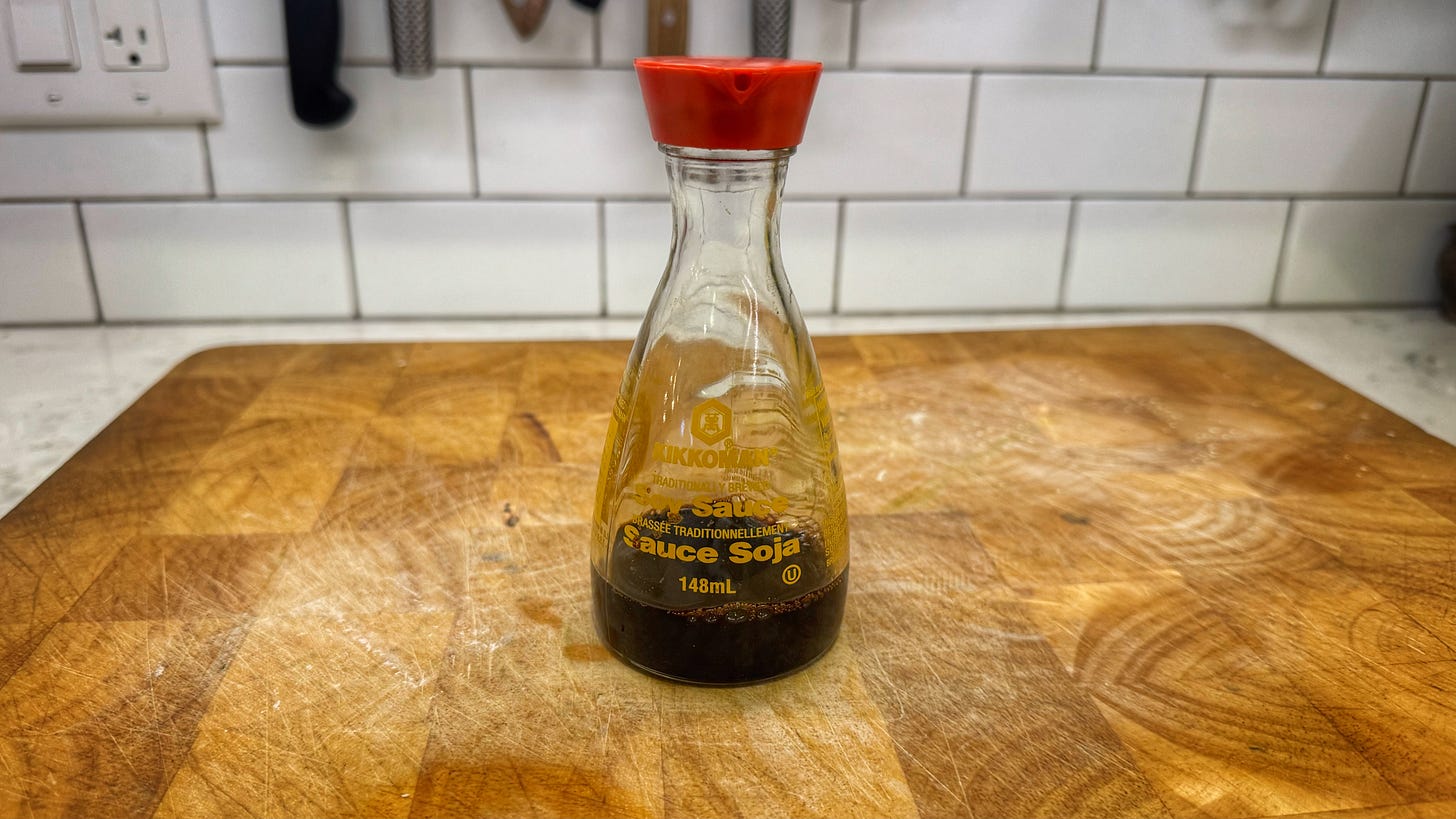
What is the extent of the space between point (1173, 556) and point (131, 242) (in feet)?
2.65

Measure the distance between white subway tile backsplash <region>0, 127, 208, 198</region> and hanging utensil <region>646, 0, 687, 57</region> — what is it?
366mm

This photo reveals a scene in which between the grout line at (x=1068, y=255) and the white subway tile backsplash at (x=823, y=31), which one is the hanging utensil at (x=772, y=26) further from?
the grout line at (x=1068, y=255)

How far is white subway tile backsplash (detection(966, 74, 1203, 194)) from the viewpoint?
855 millimetres

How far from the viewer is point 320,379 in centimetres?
70

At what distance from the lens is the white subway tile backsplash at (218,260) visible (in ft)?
2.73

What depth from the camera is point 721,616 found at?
0.38 meters

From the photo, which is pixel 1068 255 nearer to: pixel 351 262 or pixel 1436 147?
pixel 1436 147

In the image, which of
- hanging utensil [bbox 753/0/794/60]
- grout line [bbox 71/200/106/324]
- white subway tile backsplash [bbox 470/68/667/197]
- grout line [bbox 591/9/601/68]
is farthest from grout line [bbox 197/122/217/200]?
hanging utensil [bbox 753/0/794/60]

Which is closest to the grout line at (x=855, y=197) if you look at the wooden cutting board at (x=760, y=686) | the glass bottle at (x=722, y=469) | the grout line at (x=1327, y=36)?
the grout line at (x=1327, y=36)

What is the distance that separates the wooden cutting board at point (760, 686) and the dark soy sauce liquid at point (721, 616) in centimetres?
1

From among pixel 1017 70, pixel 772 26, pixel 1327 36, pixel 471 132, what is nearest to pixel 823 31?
pixel 772 26

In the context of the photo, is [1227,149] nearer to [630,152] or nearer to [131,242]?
[630,152]

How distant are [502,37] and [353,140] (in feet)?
0.48

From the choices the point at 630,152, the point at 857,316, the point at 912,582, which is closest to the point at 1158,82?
the point at 857,316
